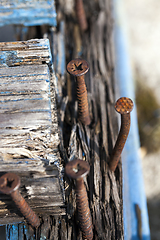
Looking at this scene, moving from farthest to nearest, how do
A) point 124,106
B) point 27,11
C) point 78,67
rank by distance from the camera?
1. point 27,11
2. point 78,67
3. point 124,106

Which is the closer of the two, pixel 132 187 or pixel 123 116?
pixel 123 116

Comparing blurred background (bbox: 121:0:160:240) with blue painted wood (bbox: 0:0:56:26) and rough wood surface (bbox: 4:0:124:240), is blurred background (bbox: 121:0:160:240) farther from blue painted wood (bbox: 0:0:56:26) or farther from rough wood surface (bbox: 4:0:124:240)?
blue painted wood (bbox: 0:0:56:26)

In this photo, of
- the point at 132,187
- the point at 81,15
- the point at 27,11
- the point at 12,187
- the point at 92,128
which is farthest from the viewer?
the point at 81,15

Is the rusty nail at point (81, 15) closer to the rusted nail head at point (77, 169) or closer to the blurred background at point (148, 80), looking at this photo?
the blurred background at point (148, 80)

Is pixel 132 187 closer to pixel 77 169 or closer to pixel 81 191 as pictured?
pixel 81 191

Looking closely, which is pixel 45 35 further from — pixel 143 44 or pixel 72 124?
pixel 143 44

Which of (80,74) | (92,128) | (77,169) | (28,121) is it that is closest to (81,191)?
(77,169)

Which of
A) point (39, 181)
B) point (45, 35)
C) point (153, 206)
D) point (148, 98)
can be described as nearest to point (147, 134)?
point (148, 98)

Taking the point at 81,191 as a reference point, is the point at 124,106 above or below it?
above
